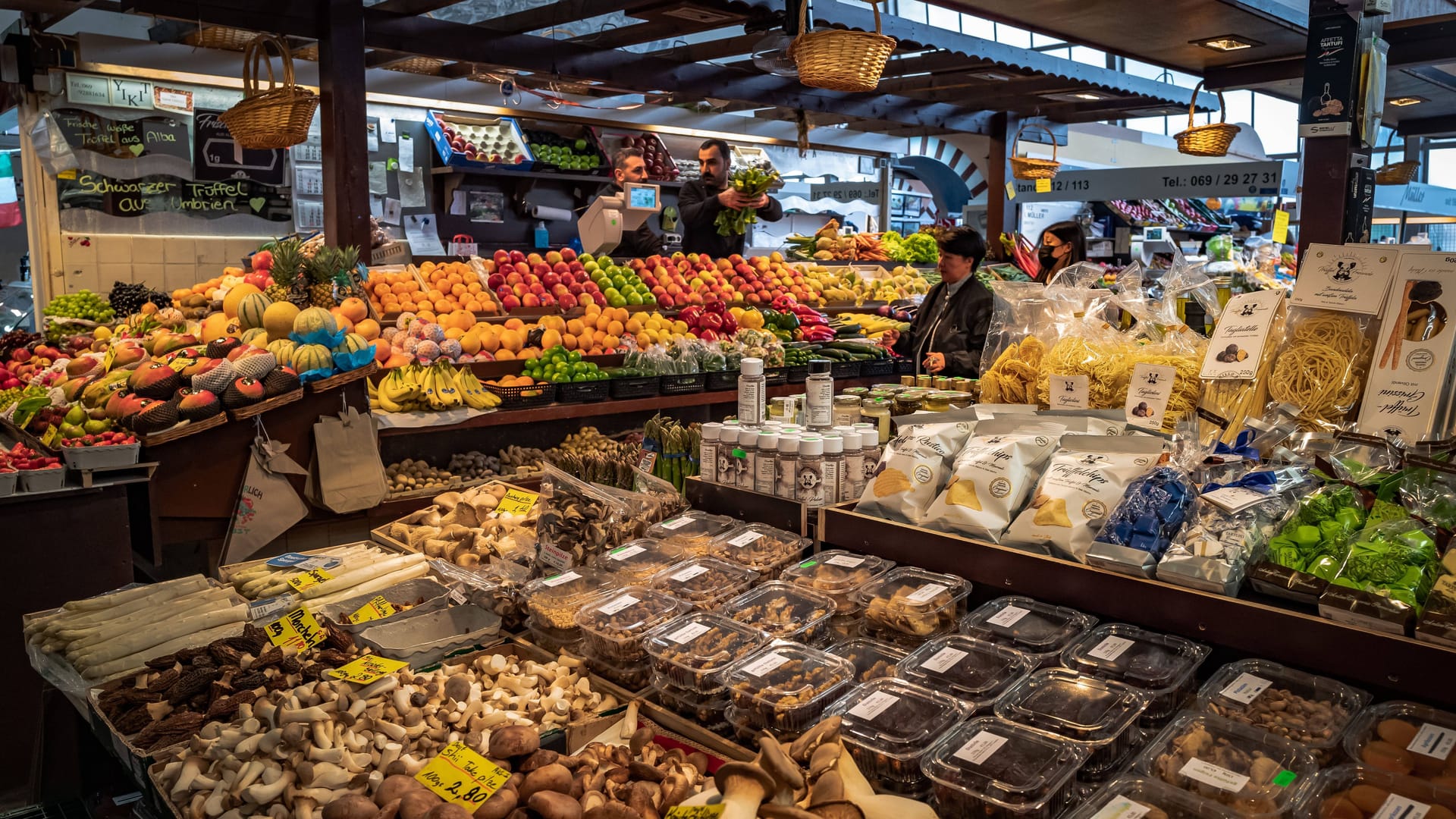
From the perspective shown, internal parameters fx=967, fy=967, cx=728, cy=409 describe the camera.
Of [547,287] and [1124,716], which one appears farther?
[547,287]

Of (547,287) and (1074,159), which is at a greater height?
(1074,159)

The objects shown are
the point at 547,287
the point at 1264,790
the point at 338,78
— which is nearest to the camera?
the point at 1264,790

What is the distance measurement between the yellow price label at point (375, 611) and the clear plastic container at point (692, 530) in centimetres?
→ 74

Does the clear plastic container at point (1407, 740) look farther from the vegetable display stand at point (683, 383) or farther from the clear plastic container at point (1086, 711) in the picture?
the vegetable display stand at point (683, 383)

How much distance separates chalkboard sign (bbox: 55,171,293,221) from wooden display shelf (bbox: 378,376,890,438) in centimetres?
409

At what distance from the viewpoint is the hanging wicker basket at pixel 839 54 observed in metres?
4.14

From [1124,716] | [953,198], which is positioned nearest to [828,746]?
[1124,716]

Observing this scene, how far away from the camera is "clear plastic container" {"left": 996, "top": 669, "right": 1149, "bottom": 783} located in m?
1.67

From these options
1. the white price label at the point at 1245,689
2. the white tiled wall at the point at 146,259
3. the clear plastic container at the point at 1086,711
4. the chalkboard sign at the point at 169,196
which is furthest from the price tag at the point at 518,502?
the chalkboard sign at the point at 169,196

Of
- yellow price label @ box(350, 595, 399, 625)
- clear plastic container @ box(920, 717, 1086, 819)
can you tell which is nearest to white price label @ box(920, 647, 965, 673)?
clear plastic container @ box(920, 717, 1086, 819)

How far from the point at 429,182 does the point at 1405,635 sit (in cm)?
815

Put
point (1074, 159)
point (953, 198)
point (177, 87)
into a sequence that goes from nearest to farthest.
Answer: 1. point (177, 87)
2. point (953, 198)
3. point (1074, 159)

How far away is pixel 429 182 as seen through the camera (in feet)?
27.8

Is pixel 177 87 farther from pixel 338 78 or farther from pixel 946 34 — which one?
pixel 946 34
